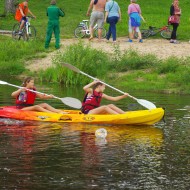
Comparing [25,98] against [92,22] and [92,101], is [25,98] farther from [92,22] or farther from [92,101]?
[92,22]

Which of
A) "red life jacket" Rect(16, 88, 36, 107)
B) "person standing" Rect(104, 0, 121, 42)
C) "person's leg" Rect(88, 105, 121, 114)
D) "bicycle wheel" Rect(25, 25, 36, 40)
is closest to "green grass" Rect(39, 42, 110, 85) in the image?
"person standing" Rect(104, 0, 121, 42)

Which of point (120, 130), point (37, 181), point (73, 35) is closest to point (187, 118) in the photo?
point (120, 130)

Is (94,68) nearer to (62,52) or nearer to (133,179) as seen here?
(62,52)

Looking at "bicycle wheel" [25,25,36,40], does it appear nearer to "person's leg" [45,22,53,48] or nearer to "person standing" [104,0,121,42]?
"person's leg" [45,22,53,48]

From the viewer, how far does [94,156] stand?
566 inches

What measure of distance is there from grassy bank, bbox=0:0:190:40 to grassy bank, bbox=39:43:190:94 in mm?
4778

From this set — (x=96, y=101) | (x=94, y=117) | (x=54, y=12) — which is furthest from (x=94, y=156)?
(x=54, y=12)

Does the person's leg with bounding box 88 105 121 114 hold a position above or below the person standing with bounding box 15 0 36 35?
below

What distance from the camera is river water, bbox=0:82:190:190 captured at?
40.8 ft

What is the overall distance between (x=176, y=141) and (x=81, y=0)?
2647 cm

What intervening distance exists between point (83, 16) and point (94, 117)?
62.9 ft

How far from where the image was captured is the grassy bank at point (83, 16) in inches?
1326

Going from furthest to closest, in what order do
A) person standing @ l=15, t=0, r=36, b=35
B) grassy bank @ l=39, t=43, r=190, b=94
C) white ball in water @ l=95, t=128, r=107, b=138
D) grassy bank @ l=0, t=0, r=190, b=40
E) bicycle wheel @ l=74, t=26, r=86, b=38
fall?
grassy bank @ l=0, t=0, r=190, b=40 → bicycle wheel @ l=74, t=26, r=86, b=38 → person standing @ l=15, t=0, r=36, b=35 → grassy bank @ l=39, t=43, r=190, b=94 → white ball in water @ l=95, t=128, r=107, b=138

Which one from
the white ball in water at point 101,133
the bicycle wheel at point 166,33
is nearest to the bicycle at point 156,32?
the bicycle wheel at point 166,33
